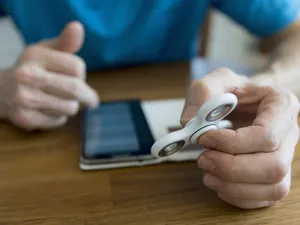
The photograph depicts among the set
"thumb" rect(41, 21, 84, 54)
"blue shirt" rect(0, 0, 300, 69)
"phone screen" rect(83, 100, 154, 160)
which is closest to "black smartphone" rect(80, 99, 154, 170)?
"phone screen" rect(83, 100, 154, 160)

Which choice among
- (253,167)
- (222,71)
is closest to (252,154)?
(253,167)

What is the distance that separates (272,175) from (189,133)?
0.31ft

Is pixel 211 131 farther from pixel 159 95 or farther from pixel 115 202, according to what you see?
pixel 159 95

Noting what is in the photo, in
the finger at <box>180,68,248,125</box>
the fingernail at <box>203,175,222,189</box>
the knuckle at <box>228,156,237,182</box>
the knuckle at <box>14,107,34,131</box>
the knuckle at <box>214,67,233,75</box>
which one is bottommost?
the knuckle at <box>14,107,34,131</box>

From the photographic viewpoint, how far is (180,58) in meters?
0.96

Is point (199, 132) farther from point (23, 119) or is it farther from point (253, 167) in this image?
point (23, 119)

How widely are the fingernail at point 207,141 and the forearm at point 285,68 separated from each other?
237 millimetres

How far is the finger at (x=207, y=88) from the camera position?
1.50 feet

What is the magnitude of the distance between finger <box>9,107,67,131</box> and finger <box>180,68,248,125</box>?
24 centimetres

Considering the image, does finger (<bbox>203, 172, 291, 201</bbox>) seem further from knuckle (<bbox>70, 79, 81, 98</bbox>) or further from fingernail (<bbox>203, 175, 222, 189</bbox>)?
knuckle (<bbox>70, 79, 81, 98</bbox>)

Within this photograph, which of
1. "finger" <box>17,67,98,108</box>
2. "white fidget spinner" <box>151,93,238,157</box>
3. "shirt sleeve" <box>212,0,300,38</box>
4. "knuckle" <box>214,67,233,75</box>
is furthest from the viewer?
"shirt sleeve" <box>212,0,300,38</box>

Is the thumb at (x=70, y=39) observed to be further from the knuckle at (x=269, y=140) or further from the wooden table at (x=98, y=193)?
the knuckle at (x=269, y=140)

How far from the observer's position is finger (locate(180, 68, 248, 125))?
0.46 meters

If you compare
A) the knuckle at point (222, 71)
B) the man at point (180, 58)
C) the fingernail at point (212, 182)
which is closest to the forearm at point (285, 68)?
the man at point (180, 58)
